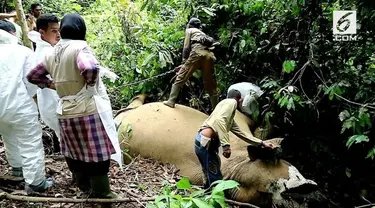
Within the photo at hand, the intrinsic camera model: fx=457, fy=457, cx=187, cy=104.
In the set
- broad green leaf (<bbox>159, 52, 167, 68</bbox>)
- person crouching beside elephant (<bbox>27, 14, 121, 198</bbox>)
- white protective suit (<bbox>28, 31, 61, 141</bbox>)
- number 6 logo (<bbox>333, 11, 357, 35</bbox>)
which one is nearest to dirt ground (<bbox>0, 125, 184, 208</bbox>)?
person crouching beside elephant (<bbox>27, 14, 121, 198</bbox>)

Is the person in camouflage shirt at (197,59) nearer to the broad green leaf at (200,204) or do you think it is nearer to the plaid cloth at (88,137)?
the plaid cloth at (88,137)

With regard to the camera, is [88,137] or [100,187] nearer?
[88,137]

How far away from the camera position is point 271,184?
4.51m

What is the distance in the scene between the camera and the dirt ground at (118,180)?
148 inches

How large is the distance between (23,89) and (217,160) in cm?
192

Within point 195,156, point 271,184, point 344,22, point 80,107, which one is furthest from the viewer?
point 195,156

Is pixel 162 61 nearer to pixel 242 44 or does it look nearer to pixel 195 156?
pixel 242 44

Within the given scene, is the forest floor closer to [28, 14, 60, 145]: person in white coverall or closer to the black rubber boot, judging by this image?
the black rubber boot

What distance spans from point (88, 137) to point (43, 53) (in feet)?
2.83

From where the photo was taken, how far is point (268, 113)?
516 cm

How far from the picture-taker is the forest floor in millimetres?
3732

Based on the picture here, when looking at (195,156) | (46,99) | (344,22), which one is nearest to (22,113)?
(46,99)

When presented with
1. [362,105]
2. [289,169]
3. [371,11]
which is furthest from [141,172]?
[371,11]

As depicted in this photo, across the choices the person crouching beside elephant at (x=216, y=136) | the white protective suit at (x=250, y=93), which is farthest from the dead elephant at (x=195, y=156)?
the white protective suit at (x=250, y=93)
